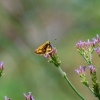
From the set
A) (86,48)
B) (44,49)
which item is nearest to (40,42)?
(86,48)

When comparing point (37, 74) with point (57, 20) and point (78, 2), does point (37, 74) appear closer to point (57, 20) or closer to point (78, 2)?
point (78, 2)

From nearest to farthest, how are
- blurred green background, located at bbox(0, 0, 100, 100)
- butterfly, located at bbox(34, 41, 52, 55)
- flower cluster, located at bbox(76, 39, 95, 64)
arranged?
butterfly, located at bbox(34, 41, 52, 55)
flower cluster, located at bbox(76, 39, 95, 64)
blurred green background, located at bbox(0, 0, 100, 100)

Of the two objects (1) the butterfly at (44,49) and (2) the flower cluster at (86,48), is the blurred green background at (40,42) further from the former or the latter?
(1) the butterfly at (44,49)

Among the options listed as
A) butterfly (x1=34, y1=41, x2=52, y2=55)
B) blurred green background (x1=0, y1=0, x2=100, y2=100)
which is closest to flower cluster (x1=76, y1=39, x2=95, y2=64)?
butterfly (x1=34, y1=41, x2=52, y2=55)

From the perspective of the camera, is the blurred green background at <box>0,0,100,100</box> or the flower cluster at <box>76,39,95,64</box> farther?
the blurred green background at <box>0,0,100,100</box>

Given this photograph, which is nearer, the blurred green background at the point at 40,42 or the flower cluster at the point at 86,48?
the flower cluster at the point at 86,48

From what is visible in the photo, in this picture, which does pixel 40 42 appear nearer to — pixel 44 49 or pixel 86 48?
pixel 86 48

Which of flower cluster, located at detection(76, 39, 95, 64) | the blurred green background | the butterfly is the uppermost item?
the blurred green background

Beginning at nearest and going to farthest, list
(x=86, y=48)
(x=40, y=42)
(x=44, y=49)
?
(x=44, y=49), (x=86, y=48), (x=40, y=42)

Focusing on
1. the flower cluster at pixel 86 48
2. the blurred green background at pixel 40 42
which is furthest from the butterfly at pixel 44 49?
the blurred green background at pixel 40 42

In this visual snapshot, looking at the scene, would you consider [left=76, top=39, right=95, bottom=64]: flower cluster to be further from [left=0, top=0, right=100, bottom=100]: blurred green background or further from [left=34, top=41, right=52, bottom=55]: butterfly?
[left=0, top=0, right=100, bottom=100]: blurred green background

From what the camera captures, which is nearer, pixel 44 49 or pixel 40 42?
pixel 44 49
